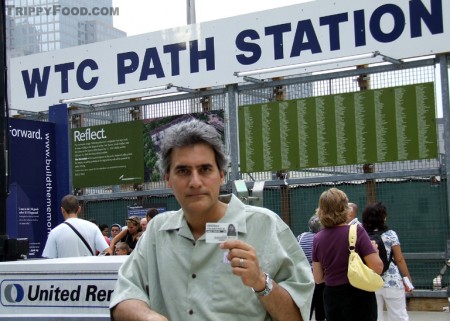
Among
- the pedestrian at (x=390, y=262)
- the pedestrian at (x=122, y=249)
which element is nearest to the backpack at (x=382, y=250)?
the pedestrian at (x=390, y=262)

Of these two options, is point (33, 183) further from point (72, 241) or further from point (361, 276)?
point (361, 276)

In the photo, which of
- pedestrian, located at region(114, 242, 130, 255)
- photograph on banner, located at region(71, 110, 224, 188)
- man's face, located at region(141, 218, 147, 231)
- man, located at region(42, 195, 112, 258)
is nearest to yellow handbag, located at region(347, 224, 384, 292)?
man, located at region(42, 195, 112, 258)

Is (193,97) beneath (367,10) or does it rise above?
beneath

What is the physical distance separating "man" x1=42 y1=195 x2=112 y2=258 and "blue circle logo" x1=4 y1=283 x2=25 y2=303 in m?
3.25

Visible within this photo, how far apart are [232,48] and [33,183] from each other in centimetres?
410

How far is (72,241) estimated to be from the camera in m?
8.07

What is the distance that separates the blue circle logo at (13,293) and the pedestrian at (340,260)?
315 centimetres

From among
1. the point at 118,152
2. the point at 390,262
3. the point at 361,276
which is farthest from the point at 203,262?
the point at 118,152

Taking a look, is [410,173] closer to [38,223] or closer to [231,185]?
[231,185]

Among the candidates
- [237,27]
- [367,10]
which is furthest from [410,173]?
[237,27]

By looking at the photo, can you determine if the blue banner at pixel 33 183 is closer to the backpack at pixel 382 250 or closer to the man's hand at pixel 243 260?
the backpack at pixel 382 250

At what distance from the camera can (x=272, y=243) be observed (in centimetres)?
287

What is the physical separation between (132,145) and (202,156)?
1110 centimetres

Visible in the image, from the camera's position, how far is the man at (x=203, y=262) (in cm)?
281
